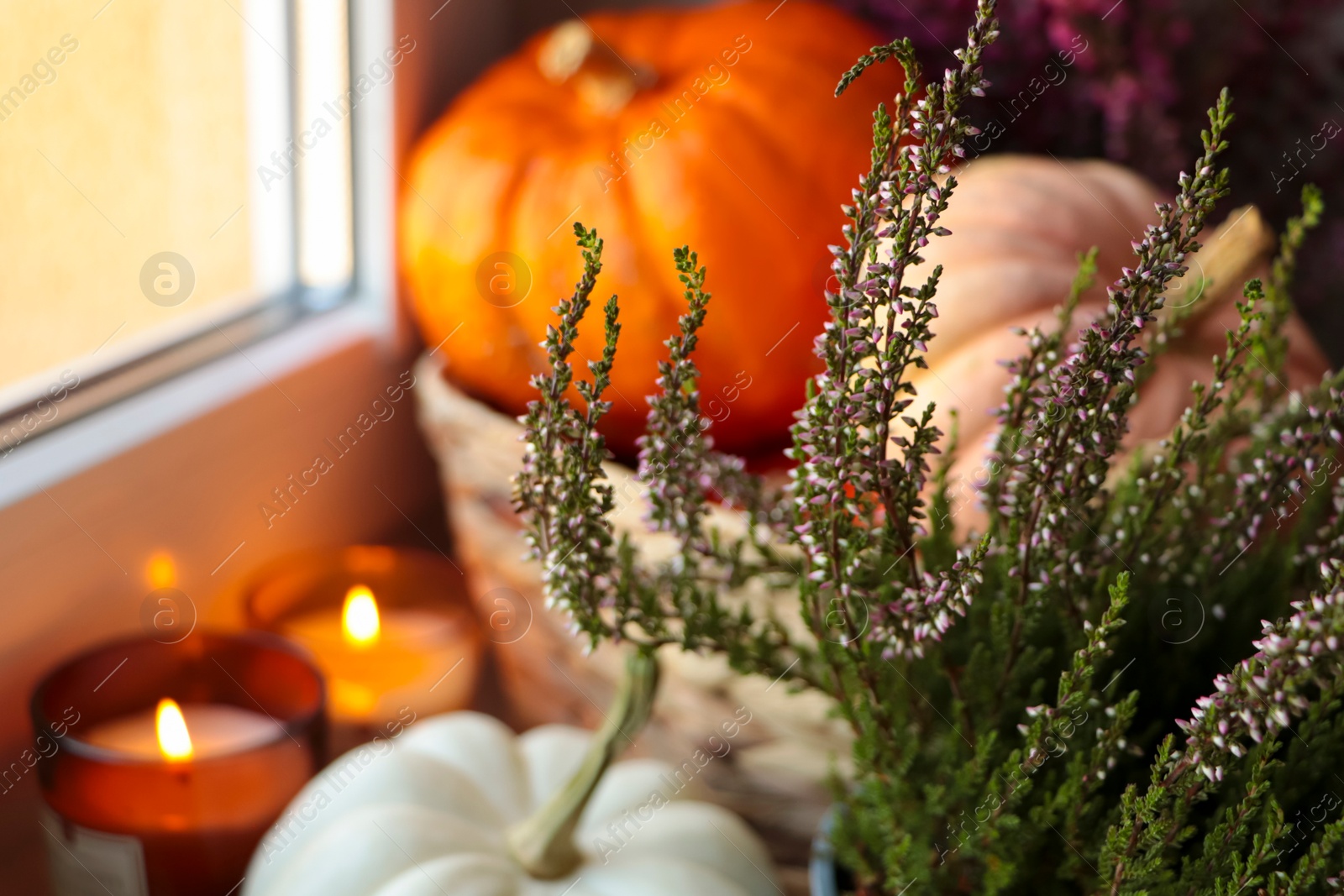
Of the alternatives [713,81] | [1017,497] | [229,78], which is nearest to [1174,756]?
[1017,497]

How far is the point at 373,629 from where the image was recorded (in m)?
0.71

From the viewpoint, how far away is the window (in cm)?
62

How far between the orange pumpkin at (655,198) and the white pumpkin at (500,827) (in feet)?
0.81

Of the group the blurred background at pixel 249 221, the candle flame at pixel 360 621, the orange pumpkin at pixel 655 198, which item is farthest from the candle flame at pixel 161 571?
the orange pumpkin at pixel 655 198

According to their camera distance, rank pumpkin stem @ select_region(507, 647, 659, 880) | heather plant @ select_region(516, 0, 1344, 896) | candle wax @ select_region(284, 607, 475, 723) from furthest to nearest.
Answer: candle wax @ select_region(284, 607, 475, 723) → pumpkin stem @ select_region(507, 647, 659, 880) → heather plant @ select_region(516, 0, 1344, 896)

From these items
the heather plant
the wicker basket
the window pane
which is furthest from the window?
the heather plant

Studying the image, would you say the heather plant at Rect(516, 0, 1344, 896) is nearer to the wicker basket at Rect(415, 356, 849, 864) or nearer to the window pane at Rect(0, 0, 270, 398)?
the wicker basket at Rect(415, 356, 849, 864)

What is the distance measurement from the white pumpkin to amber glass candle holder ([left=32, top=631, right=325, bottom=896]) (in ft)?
0.06

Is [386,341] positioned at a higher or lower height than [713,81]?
Result: lower

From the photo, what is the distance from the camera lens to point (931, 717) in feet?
1.44

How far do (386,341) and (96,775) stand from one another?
0.41m

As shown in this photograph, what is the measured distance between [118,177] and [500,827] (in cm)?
44

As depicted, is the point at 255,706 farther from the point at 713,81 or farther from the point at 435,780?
the point at 713,81

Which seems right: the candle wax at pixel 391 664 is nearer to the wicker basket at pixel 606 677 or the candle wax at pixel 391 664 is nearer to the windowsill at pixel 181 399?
the wicker basket at pixel 606 677
